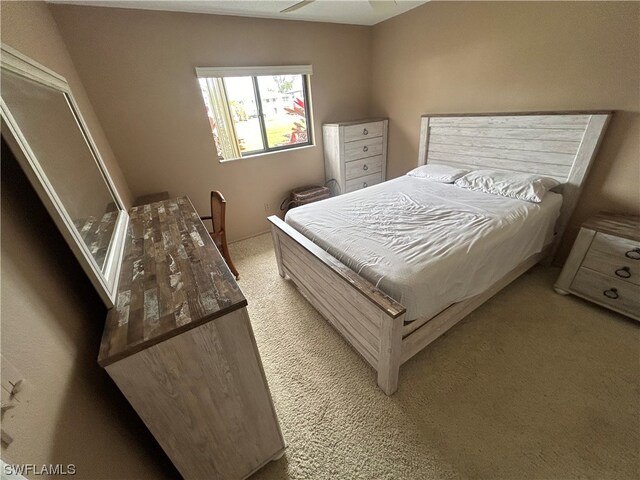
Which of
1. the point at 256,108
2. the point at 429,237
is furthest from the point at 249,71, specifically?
the point at 429,237

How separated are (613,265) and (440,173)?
4.94 feet

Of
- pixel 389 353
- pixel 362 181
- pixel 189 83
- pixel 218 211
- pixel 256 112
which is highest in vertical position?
pixel 189 83

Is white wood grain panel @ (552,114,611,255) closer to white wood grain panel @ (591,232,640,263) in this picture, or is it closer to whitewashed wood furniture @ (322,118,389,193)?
white wood grain panel @ (591,232,640,263)

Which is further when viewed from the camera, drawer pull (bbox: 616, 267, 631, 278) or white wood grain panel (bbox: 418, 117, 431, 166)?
white wood grain panel (bbox: 418, 117, 431, 166)

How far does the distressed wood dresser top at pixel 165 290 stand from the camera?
0.77m

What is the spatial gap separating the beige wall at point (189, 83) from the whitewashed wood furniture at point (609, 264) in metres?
2.93

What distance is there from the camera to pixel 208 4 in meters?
2.21

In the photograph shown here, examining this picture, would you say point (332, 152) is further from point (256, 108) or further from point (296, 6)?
point (296, 6)

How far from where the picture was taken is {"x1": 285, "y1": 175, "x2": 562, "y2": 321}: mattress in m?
1.37

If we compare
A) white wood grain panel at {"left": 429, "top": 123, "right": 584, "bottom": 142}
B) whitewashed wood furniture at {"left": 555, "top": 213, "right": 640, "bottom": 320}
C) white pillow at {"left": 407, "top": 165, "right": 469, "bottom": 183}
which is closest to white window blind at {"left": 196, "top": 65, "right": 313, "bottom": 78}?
white wood grain panel at {"left": 429, "top": 123, "right": 584, "bottom": 142}

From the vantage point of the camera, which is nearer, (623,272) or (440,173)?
(623,272)

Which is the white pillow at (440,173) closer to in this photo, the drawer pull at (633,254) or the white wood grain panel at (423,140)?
the white wood grain panel at (423,140)

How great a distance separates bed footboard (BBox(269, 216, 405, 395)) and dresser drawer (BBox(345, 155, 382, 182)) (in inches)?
70.7

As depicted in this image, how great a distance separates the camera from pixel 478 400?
1.38 metres
